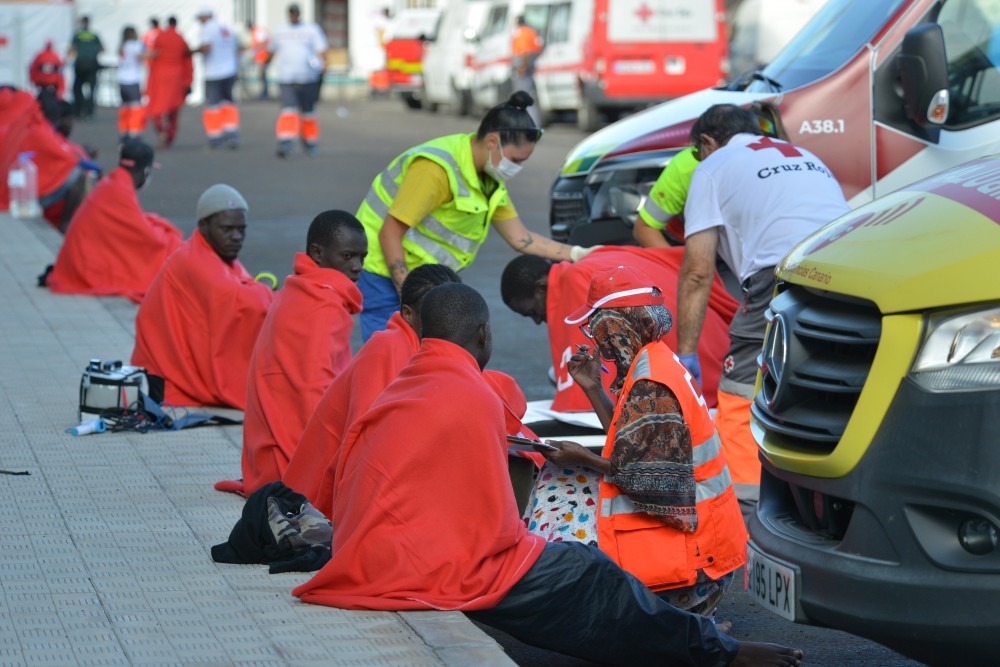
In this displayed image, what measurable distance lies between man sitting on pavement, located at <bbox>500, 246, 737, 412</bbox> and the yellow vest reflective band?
0.85 ft

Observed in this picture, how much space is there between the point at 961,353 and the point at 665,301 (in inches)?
149

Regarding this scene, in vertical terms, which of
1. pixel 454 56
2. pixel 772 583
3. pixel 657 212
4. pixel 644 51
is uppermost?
pixel 657 212

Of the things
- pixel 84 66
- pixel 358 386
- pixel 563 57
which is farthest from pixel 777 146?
pixel 84 66

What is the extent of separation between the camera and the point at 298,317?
21.4ft

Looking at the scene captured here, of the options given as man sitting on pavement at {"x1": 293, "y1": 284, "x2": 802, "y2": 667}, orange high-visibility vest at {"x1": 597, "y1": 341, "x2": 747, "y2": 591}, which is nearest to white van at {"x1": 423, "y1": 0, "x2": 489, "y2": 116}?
orange high-visibility vest at {"x1": 597, "y1": 341, "x2": 747, "y2": 591}

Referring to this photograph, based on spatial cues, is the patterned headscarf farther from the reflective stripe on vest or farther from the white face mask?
the reflective stripe on vest

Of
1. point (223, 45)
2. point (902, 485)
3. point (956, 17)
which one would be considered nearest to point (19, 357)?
point (956, 17)

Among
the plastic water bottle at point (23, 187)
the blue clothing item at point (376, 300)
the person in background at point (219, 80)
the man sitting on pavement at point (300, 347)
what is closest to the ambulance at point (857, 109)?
the blue clothing item at point (376, 300)

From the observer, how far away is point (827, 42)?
28.6 ft

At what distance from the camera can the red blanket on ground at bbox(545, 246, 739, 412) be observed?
7543mm

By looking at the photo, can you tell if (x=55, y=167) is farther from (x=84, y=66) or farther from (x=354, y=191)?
(x=84, y=66)

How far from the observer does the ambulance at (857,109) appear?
24.6 feet

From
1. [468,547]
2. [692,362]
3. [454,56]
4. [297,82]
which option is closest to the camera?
[468,547]

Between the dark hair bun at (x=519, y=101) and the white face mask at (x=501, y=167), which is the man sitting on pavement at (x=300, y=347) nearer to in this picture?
the white face mask at (x=501, y=167)
